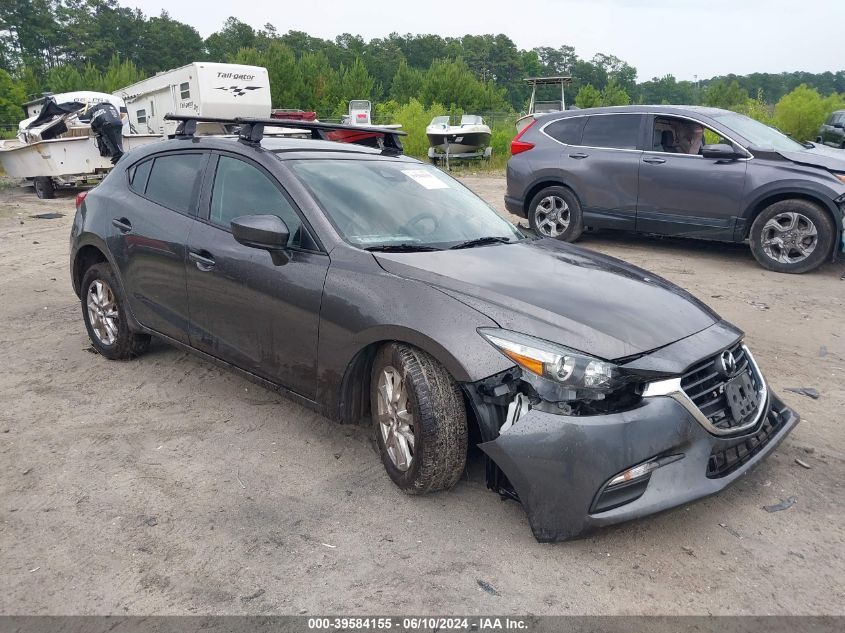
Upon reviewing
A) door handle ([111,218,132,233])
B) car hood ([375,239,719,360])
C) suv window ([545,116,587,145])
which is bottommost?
car hood ([375,239,719,360])

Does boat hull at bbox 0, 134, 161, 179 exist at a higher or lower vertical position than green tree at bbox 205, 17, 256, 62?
lower

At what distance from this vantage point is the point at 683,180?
8156 millimetres

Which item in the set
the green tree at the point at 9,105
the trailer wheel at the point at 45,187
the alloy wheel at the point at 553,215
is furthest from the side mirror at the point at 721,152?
the green tree at the point at 9,105

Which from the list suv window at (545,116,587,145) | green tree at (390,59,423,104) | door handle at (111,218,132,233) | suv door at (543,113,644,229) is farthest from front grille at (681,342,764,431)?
green tree at (390,59,423,104)

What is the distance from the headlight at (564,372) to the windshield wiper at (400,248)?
0.95 meters

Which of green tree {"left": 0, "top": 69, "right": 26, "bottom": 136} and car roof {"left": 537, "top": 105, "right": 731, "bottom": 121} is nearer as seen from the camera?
car roof {"left": 537, "top": 105, "right": 731, "bottom": 121}

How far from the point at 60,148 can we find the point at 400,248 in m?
13.9

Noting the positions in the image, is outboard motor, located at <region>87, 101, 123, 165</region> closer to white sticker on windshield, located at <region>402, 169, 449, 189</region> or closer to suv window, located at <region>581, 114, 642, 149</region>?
suv window, located at <region>581, 114, 642, 149</region>

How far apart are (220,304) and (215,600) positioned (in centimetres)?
179

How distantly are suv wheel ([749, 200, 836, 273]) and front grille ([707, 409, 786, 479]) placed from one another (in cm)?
508

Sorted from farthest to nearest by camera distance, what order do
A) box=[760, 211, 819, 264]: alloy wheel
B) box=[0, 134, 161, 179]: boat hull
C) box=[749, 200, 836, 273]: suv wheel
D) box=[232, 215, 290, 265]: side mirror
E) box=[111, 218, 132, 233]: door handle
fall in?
box=[0, 134, 161, 179]: boat hull → box=[760, 211, 819, 264]: alloy wheel → box=[749, 200, 836, 273]: suv wheel → box=[111, 218, 132, 233]: door handle → box=[232, 215, 290, 265]: side mirror

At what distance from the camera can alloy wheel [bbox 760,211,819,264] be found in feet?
25.0

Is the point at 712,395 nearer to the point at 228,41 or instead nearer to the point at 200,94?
the point at 200,94

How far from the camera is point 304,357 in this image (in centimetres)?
354
